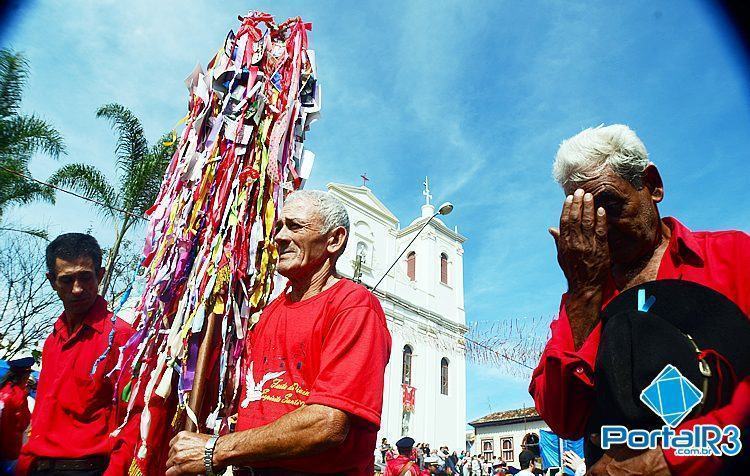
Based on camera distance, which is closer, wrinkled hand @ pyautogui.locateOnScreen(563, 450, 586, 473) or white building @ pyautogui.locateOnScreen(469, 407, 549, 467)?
wrinkled hand @ pyautogui.locateOnScreen(563, 450, 586, 473)

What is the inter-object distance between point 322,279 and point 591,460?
120 centimetres

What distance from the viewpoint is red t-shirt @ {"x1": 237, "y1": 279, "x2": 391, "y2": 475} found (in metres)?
1.59

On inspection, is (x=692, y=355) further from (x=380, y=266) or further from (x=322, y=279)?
(x=380, y=266)

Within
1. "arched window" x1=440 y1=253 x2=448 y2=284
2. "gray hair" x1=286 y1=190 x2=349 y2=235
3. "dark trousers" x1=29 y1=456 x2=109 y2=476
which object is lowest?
"dark trousers" x1=29 y1=456 x2=109 y2=476

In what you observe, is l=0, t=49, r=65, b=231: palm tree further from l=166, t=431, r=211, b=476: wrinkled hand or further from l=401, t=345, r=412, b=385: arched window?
l=401, t=345, r=412, b=385: arched window

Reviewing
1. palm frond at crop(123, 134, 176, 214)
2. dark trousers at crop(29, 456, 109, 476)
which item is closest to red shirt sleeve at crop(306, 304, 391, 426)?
dark trousers at crop(29, 456, 109, 476)

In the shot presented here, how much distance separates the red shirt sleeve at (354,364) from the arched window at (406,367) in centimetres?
2420

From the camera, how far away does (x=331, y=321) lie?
1837 mm

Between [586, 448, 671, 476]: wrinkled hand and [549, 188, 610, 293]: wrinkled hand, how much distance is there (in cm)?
51

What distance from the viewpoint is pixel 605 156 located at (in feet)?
5.48

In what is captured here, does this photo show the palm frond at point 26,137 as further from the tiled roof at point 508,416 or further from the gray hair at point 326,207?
the tiled roof at point 508,416

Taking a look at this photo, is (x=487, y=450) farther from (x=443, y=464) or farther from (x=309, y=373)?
(x=309, y=373)

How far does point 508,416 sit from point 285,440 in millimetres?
38839

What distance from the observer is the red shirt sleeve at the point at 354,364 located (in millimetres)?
1564
